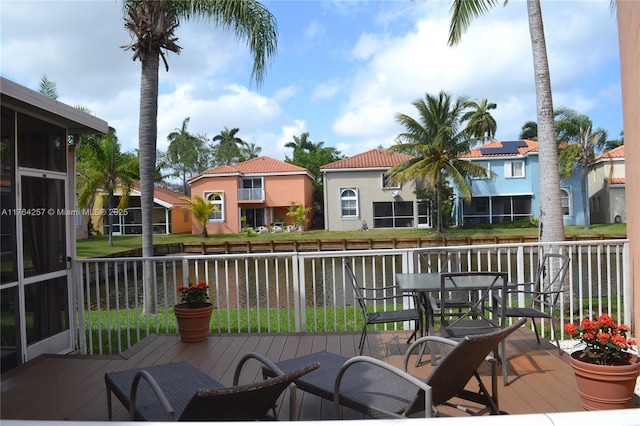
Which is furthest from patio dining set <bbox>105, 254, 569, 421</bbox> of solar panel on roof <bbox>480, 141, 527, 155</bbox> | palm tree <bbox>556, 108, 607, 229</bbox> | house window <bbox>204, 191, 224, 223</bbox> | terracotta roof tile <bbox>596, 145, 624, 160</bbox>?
terracotta roof tile <bbox>596, 145, 624, 160</bbox>

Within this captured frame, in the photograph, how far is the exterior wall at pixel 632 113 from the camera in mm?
4465

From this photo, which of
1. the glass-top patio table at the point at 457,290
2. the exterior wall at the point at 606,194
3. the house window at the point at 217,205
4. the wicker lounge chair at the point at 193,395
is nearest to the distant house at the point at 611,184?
the exterior wall at the point at 606,194

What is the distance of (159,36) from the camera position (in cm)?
955

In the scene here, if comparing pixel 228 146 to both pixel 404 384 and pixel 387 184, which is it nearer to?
pixel 387 184

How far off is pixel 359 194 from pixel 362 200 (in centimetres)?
43

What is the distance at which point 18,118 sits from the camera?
4520 millimetres

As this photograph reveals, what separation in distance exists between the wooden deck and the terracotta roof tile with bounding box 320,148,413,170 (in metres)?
25.5

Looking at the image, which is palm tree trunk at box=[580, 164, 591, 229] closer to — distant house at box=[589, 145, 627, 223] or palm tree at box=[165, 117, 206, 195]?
distant house at box=[589, 145, 627, 223]

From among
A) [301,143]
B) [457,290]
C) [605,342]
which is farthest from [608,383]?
[301,143]

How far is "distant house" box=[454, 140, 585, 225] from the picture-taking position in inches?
1180

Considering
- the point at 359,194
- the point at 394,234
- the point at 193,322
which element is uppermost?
the point at 359,194

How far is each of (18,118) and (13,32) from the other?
421 cm

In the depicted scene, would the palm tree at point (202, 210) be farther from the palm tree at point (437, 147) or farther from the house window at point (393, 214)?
the palm tree at point (437, 147)

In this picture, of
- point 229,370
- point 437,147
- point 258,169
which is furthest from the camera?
point 258,169
